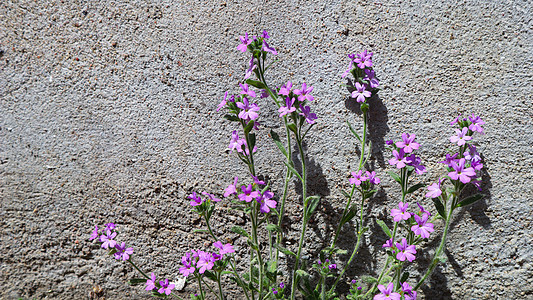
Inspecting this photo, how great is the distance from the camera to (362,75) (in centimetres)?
183

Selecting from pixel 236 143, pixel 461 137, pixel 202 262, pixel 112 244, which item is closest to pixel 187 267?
pixel 202 262

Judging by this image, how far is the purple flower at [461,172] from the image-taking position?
57.5 inches

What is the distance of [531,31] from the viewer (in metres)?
1.78

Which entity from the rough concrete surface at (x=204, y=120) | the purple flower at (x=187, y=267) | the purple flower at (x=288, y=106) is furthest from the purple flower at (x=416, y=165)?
the purple flower at (x=187, y=267)

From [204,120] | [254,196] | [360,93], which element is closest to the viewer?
[254,196]

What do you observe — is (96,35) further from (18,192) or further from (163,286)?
(163,286)

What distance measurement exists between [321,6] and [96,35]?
1.19m

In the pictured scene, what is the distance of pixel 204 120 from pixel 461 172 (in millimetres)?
1203

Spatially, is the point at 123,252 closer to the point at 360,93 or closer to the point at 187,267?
the point at 187,267

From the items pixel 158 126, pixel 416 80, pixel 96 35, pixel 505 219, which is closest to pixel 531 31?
pixel 416 80

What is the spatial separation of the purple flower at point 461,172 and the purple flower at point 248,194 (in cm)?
73

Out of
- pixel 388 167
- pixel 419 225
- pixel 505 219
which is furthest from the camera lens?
pixel 388 167

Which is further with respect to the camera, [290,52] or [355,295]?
[290,52]

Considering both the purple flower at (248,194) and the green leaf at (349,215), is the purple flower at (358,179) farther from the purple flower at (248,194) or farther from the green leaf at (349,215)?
the purple flower at (248,194)
